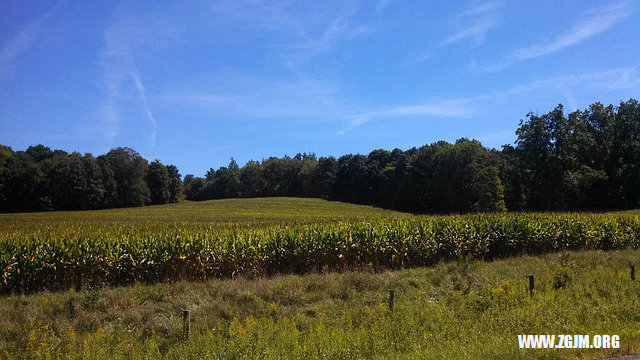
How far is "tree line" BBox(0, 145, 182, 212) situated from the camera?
72062mm

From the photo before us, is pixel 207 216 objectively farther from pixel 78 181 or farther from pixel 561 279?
pixel 78 181

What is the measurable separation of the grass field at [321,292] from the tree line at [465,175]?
41459 mm

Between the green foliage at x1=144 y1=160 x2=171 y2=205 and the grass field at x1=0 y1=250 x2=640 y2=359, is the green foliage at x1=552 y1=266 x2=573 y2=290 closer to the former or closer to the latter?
the grass field at x1=0 y1=250 x2=640 y2=359

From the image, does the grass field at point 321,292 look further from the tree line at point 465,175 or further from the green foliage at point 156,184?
the green foliage at point 156,184

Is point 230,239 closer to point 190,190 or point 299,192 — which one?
point 299,192

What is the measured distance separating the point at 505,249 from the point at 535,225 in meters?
2.71

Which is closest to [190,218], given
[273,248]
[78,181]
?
[273,248]

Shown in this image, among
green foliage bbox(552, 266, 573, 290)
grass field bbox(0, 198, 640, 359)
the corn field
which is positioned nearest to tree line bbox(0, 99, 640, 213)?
the corn field

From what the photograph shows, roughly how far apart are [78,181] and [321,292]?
80239 millimetres

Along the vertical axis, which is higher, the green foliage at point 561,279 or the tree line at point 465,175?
the tree line at point 465,175

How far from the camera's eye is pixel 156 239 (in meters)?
16.6

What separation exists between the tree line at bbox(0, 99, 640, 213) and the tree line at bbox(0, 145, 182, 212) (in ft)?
0.62

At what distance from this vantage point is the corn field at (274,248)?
15000 mm

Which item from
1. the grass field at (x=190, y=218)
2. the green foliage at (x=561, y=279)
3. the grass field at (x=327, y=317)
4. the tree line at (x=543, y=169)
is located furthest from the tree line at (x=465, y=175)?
the grass field at (x=327, y=317)
